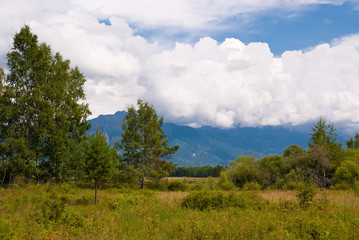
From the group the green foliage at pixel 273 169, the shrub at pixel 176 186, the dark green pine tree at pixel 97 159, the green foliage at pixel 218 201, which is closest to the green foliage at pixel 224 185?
the shrub at pixel 176 186

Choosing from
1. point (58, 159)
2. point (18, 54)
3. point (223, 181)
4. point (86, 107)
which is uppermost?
point (18, 54)

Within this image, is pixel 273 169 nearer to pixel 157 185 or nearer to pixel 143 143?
pixel 157 185

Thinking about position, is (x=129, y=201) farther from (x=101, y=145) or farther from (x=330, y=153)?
(x=330, y=153)

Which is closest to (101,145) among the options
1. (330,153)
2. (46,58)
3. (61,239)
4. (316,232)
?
(61,239)

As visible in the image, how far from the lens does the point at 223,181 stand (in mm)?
32500

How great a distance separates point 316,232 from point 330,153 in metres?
31.4

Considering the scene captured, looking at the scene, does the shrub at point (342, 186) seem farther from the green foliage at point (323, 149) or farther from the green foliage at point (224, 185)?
the green foliage at point (224, 185)

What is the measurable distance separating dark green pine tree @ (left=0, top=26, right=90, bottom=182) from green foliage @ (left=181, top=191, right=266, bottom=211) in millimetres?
18199

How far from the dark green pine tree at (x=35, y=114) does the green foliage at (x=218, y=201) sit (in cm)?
1820

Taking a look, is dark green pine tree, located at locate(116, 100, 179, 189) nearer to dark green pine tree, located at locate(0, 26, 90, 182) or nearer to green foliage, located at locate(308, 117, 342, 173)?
dark green pine tree, located at locate(0, 26, 90, 182)

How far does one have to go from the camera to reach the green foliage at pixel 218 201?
49.6 ft

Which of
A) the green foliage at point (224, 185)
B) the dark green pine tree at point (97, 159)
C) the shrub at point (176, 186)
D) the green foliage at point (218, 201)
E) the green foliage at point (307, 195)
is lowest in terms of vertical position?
the shrub at point (176, 186)

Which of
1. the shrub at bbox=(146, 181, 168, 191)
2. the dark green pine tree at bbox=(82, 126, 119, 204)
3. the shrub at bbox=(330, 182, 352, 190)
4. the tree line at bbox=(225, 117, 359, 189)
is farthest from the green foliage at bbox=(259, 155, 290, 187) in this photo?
the dark green pine tree at bbox=(82, 126, 119, 204)

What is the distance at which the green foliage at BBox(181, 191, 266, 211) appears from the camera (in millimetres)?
15123
